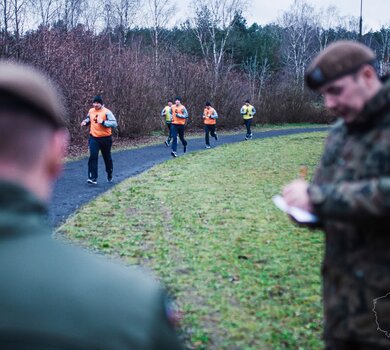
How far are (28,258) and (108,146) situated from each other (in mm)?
11800

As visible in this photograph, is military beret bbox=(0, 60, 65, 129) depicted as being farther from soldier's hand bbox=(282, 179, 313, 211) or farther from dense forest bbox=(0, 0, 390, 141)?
dense forest bbox=(0, 0, 390, 141)

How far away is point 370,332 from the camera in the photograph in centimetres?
223

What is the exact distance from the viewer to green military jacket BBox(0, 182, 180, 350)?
1.10 meters

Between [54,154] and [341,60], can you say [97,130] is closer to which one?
[341,60]

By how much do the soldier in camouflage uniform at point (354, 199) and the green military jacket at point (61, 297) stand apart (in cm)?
115

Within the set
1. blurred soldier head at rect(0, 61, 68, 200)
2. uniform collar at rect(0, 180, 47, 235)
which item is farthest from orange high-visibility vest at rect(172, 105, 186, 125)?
uniform collar at rect(0, 180, 47, 235)

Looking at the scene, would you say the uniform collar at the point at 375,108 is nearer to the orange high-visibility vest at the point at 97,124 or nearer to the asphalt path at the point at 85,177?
the asphalt path at the point at 85,177

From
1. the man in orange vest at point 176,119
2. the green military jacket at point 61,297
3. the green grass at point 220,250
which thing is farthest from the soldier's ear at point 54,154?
the man in orange vest at point 176,119

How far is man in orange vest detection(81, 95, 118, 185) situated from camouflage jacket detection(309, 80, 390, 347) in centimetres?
1015

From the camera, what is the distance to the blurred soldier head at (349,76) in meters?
2.30

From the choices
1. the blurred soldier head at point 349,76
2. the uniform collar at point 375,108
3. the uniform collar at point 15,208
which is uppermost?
the blurred soldier head at point 349,76

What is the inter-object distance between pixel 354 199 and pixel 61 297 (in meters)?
1.33

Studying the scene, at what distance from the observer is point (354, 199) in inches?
81.0

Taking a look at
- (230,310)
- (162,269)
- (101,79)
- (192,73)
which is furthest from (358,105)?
(192,73)
